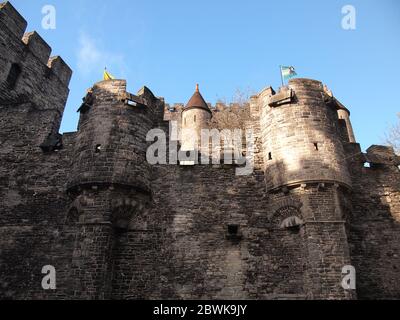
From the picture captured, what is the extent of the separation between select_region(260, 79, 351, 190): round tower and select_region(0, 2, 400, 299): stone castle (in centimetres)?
4

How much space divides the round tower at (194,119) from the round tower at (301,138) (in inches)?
494

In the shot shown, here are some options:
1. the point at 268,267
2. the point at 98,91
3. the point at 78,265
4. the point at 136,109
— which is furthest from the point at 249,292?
Answer: the point at 98,91

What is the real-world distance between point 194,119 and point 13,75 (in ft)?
42.1

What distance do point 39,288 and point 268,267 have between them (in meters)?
6.96

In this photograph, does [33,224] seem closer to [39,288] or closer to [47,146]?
[39,288]

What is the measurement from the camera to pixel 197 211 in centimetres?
1052

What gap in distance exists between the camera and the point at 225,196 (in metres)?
10.7

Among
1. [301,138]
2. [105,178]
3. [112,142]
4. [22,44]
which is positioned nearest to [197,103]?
[22,44]

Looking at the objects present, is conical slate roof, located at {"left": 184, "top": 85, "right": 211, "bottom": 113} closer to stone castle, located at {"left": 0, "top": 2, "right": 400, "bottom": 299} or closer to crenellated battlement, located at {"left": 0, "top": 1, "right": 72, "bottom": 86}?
crenellated battlement, located at {"left": 0, "top": 1, "right": 72, "bottom": 86}

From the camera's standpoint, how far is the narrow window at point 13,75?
1538cm

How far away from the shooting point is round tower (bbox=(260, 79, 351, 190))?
10.0 metres

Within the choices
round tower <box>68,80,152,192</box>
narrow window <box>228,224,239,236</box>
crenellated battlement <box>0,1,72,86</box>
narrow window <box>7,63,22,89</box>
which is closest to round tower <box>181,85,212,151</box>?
crenellated battlement <box>0,1,72,86</box>

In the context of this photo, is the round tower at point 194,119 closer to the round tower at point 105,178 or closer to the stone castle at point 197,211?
the stone castle at point 197,211
